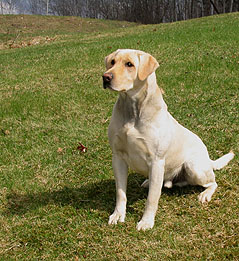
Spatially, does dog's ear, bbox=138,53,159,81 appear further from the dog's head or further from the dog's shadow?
the dog's shadow

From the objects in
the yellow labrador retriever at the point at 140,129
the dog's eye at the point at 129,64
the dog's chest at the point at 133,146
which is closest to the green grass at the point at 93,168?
the yellow labrador retriever at the point at 140,129

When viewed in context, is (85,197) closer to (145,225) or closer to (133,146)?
(145,225)

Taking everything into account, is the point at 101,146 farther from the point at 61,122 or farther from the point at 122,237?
the point at 122,237

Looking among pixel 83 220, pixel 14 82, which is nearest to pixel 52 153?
A: pixel 83 220

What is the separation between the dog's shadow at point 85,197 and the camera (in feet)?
12.3

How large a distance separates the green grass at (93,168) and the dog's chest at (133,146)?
24.5 inches

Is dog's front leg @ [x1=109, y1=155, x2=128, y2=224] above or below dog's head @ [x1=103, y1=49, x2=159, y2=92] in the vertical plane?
below

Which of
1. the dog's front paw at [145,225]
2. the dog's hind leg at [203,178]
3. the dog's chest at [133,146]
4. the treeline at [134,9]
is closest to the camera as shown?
the dog's chest at [133,146]

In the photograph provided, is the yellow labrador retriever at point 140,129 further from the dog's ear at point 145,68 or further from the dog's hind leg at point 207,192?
the dog's hind leg at point 207,192

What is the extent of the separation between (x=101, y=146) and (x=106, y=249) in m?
2.33

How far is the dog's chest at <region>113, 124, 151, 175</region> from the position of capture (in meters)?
3.00

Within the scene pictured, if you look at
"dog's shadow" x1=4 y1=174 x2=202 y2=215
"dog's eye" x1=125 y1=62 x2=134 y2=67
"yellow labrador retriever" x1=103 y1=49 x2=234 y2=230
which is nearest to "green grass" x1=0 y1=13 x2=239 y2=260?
"dog's shadow" x1=4 y1=174 x2=202 y2=215

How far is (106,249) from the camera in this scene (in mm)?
2996

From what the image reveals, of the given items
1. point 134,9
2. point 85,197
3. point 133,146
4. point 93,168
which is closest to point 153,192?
point 133,146
